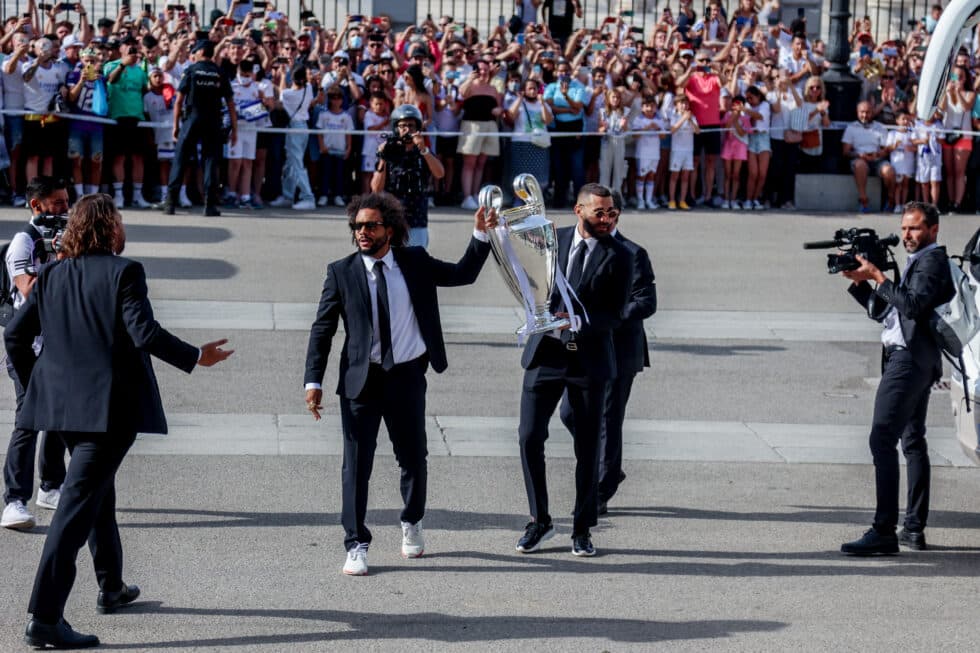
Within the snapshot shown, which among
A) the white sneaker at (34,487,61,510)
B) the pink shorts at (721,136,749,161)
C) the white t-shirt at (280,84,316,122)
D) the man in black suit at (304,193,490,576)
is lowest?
the white sneaker at (34,487,61,510)

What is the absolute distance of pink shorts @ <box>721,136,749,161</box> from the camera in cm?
2106

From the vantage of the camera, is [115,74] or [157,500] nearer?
[157,500]

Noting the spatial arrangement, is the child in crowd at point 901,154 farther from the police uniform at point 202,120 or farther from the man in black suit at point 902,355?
the man in black suit at point 902,355

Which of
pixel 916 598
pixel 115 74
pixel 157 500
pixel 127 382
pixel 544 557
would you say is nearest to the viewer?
pixel 127 382

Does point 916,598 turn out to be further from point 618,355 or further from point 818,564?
point 618,355

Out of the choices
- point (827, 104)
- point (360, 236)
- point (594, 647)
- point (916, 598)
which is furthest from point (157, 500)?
point (827, 104)

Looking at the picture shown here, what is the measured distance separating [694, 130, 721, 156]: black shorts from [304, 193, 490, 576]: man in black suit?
1418cm

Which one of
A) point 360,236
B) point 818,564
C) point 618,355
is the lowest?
point 818,564

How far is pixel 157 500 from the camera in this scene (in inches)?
332

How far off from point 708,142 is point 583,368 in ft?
46.1

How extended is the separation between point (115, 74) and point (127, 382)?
12863mm

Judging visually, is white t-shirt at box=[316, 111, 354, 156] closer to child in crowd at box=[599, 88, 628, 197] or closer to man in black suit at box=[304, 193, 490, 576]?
child in crowd at box=[599, 88, 628, 197]

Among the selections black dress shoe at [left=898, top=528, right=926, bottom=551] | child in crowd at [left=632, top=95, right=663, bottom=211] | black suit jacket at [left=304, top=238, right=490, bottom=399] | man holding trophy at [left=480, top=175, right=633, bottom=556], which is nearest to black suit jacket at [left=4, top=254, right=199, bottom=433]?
black suit jacket at [left=304, top=238, right=490, bottom=399]

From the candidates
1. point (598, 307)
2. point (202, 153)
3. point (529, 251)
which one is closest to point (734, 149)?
point (202, 153)
